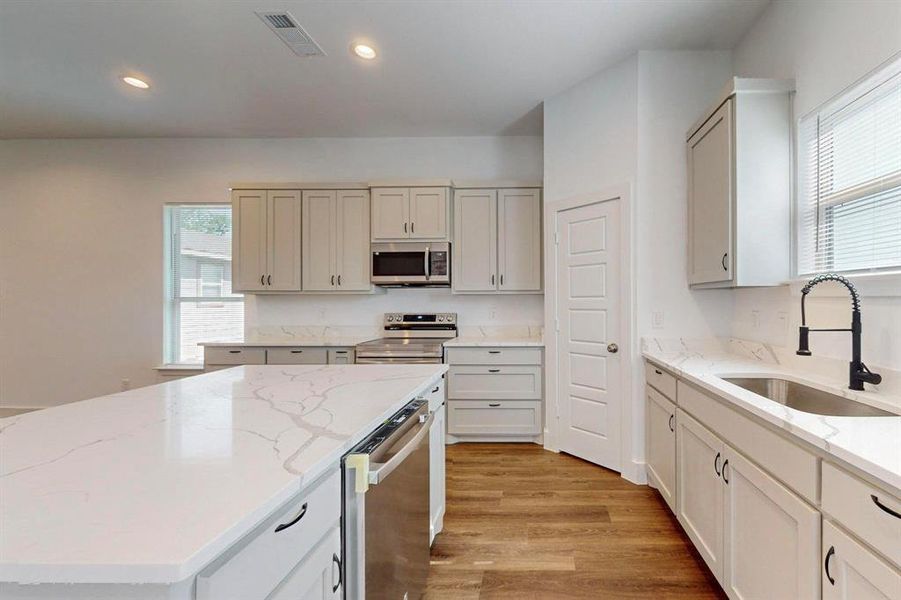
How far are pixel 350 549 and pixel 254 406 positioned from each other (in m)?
0.54

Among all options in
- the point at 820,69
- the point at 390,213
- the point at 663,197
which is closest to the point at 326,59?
the point at 390,213

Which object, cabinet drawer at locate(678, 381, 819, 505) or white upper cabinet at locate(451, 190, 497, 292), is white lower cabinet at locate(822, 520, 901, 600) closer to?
cabinet drawer at locate(678, 381, 819, 505)

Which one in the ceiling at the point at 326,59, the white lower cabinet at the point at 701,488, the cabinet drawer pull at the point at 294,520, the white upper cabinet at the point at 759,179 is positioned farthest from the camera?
the ceiling at the point at 326,59

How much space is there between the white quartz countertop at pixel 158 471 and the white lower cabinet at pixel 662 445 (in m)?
1.64

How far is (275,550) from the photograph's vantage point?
31.5 inches

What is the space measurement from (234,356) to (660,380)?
139 inches

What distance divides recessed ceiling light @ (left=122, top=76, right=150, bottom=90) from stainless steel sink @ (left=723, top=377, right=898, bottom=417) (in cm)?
451

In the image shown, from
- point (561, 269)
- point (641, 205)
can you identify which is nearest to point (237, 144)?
point (561, 269)

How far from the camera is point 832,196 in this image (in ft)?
6.55

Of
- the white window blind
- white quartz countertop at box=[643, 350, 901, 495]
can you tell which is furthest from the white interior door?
the white window blind

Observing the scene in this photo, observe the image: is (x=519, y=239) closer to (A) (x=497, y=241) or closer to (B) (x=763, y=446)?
(A) (x=497, y=241)

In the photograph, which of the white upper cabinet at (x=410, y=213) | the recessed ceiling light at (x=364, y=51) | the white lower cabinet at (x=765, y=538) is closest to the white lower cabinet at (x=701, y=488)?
the white lower cabinet at (x=765, y=538)

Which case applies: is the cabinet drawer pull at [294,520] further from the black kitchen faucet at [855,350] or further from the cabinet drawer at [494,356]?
the cabinet drawer at [494,356]

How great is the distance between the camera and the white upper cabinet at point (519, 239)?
13.1ft
